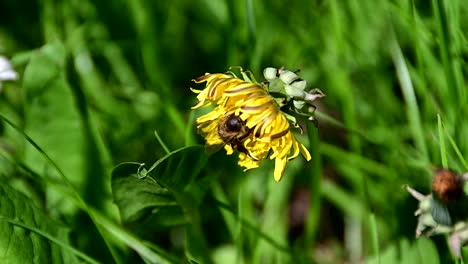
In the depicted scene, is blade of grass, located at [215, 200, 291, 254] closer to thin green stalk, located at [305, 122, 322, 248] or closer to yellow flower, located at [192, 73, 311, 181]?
thin green stalk, located at [305, 122, 322, 248]

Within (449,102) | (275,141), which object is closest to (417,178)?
(449,102)

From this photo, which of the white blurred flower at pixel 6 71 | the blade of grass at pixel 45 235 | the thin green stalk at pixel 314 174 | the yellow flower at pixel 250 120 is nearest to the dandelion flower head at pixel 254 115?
the yellow flower at pixel 250 120

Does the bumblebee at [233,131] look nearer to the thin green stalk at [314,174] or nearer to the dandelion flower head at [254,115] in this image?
the dandelion flower head at [254,115]

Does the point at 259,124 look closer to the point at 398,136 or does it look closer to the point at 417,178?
the point at 417,178

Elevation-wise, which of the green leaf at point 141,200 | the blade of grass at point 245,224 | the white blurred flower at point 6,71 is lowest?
the blade of grass at point 245,224

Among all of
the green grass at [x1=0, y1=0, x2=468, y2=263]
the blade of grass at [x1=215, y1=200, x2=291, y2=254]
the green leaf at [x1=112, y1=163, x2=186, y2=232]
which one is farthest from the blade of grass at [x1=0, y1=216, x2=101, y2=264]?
the blade of grass at [x1=215, y1=200, x2=291, y2=254]

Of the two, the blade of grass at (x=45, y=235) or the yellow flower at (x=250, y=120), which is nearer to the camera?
the yellow flower at (x=250, y=120)
